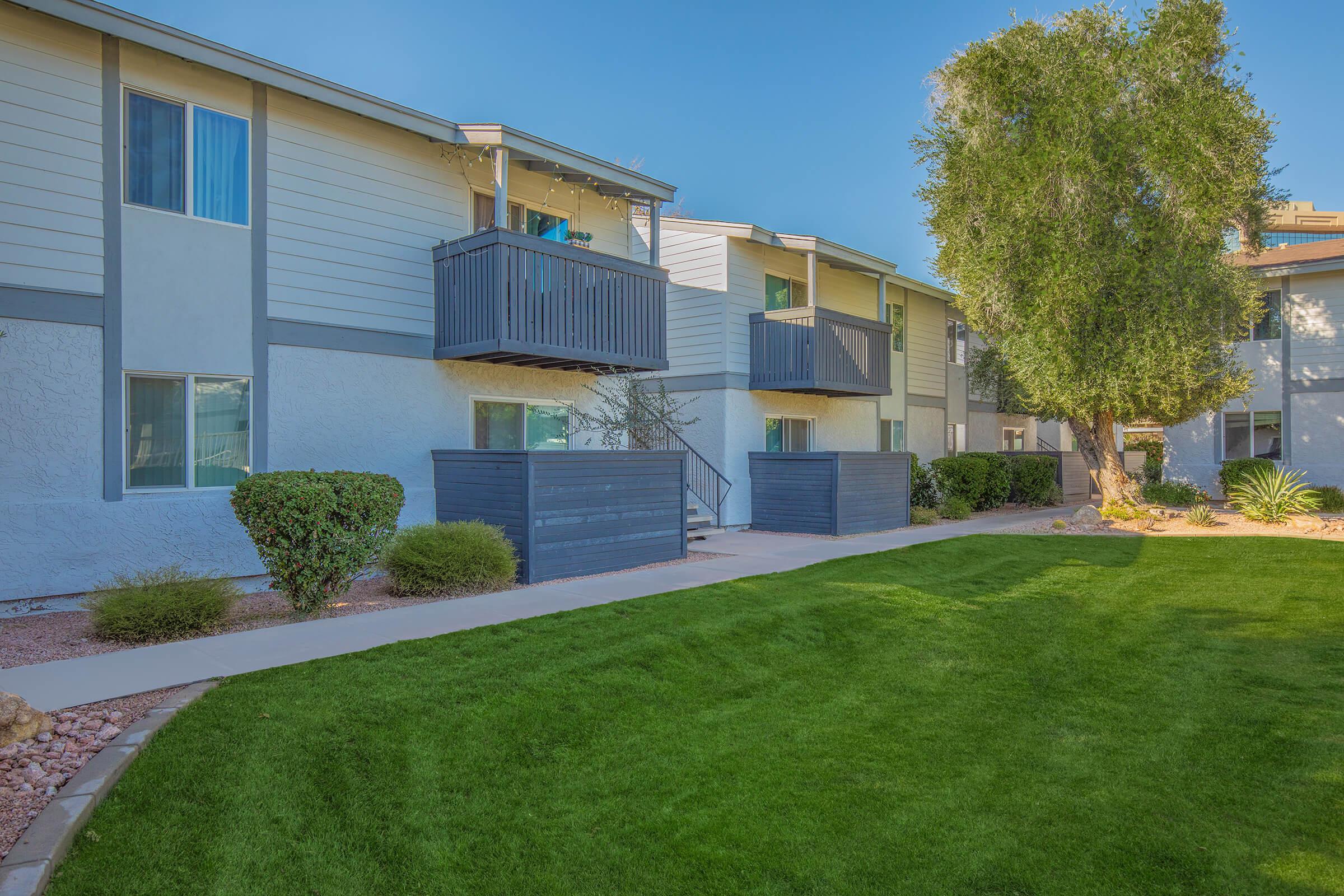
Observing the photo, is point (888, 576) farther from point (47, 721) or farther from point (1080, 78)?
point (1080, 78)

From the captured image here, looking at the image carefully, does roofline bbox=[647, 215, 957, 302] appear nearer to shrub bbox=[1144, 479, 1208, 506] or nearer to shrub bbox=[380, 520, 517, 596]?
shrub bbox=[380, 520, 517, 596]

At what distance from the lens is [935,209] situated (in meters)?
16.1

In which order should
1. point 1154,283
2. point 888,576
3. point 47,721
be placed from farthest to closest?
point 1154,283 → point 888,576 → point 47,721

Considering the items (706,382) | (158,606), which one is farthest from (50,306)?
(706,382)

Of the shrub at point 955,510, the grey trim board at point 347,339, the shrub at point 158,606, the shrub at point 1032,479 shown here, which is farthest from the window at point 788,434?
the shrub at point 158,606

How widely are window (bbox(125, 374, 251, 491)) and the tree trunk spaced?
15.0 meters

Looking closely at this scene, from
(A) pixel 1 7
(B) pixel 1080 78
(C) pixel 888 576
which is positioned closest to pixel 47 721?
(A) pixel 1 7

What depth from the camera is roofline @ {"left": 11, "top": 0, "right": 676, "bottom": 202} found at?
770 cm

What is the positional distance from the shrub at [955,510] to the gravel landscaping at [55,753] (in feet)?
49.8

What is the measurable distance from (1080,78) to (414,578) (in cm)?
1456

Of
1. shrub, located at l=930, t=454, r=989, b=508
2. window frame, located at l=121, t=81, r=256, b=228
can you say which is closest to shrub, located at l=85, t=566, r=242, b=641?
window frame, located at l=121, t=81, r=256, b=228

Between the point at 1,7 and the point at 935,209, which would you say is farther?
the point at 935,209

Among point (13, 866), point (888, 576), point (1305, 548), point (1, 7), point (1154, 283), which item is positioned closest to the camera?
point (13, 866)

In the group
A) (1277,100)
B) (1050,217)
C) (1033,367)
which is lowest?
(1033,367)
